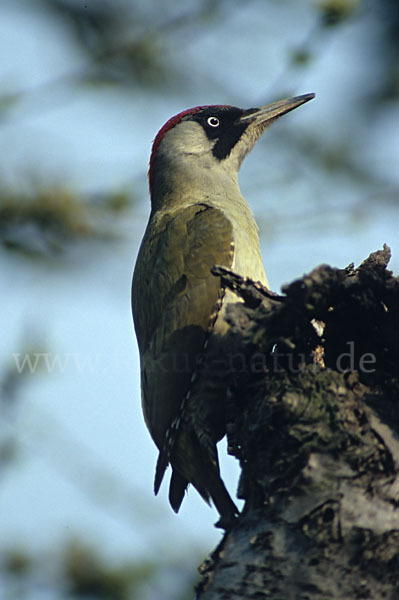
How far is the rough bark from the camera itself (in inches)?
82.1

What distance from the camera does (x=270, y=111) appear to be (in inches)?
213

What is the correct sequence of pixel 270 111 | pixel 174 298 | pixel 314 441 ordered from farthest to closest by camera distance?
pixel 270 111
pixel 174 298
pixel 314 441

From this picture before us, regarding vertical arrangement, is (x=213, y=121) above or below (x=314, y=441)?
above

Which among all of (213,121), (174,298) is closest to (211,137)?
(213,121)

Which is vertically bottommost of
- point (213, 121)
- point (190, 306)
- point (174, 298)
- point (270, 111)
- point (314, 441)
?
point (314, 441)

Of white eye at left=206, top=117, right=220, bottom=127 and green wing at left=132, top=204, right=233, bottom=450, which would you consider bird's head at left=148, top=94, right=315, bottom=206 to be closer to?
white eye at left=206, top=117, right=220, bottom=127

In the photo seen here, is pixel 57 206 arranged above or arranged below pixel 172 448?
above

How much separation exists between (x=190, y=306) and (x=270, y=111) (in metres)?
2.35

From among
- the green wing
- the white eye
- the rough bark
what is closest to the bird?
the green wing

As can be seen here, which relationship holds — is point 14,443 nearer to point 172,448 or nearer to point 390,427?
point 172,448

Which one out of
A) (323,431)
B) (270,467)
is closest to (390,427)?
(323,431)

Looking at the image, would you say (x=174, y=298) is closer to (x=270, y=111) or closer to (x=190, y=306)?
(x=190, y=306)

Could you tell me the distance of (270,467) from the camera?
7.72ft

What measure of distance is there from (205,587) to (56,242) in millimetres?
1902
